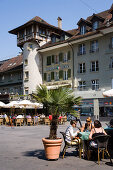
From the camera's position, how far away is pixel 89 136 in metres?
7.74

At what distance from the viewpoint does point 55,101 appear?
8094mm

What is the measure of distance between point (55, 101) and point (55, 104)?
10cm

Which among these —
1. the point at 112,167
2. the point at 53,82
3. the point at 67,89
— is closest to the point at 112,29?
the point at 53,82

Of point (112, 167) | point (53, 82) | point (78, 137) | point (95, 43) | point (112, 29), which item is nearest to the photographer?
point (112, 167)

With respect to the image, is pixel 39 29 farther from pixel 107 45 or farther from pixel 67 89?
pixel 67 89

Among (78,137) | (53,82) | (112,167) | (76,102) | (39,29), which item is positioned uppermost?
(39,29)

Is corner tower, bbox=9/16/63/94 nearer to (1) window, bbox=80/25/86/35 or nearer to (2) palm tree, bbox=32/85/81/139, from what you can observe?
(1) window, bbox=80/25/86/35

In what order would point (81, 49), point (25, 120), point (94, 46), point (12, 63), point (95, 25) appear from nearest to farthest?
point (25, 120) < point (94, 46) < point (95, 25) < point (81, 49) < point (12, 63)

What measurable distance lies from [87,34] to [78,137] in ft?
88.7

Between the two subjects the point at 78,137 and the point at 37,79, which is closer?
the point at 78,137

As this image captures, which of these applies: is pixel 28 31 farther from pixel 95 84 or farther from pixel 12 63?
pixel 95 84

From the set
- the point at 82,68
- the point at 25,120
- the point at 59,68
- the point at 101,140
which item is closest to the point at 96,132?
the point at 101,140

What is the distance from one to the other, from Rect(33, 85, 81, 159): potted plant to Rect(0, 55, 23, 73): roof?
38.5 metres

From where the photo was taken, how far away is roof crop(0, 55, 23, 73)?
4772 cm
